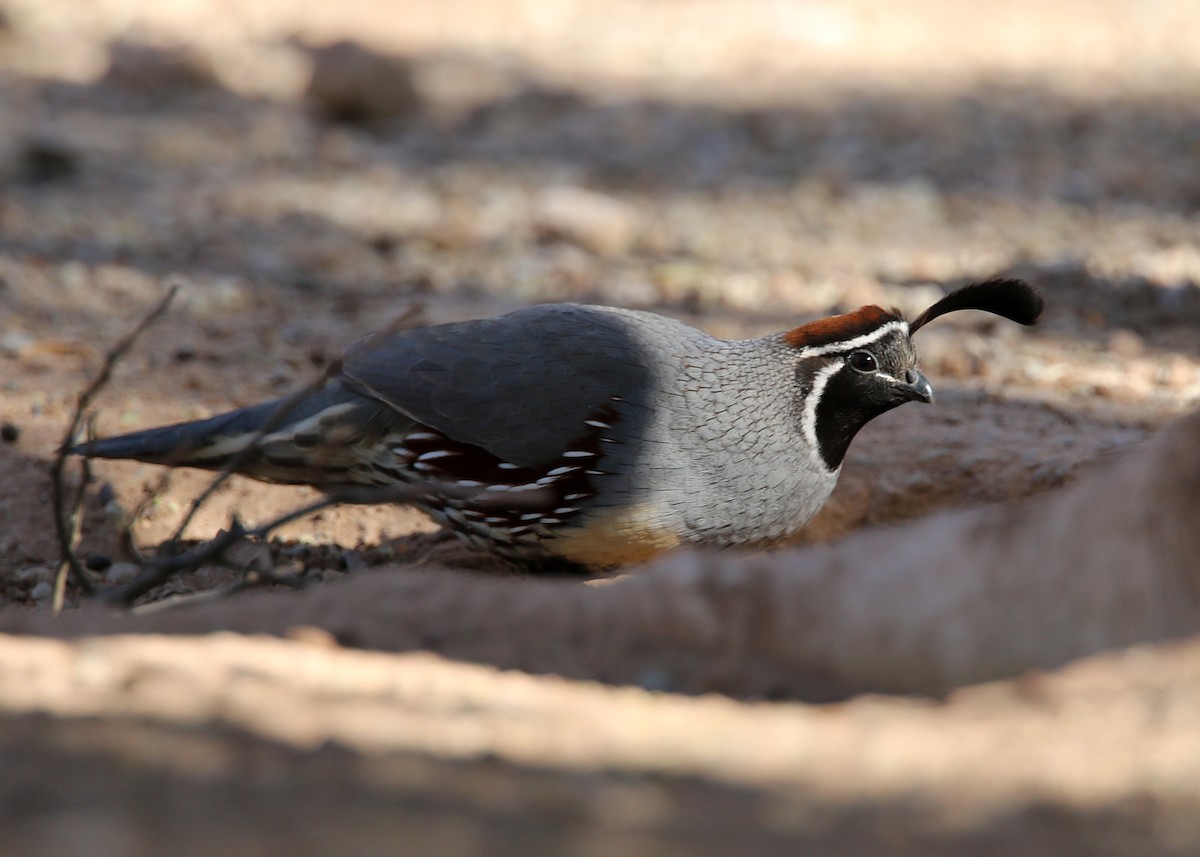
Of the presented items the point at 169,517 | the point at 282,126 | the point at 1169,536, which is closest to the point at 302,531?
the point at 169,517

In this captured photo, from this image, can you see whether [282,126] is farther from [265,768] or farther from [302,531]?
[265,768]

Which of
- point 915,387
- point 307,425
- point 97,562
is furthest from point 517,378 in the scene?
point 97,562

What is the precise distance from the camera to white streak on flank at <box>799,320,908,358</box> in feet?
17.1

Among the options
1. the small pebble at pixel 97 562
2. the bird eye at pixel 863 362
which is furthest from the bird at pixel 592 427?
the small pebble at pixel 97 562

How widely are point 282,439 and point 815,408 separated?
212 centimetres

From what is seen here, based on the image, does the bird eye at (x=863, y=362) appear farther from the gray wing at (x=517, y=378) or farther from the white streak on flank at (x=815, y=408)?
the gray wing at (x=517, y=378)

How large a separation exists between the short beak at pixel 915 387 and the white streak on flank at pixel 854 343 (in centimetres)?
17

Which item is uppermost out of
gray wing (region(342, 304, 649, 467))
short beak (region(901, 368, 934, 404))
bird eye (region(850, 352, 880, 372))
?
bird eye (region(850, 352, 880, 372))

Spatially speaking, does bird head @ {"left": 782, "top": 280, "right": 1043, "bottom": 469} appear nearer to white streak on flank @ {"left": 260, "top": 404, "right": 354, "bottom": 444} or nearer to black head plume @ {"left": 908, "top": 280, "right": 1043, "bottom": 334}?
black head plume @ {"left": 908, "top": 280, "right": 1043, "bottom": 334}

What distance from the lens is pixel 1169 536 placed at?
342 cm

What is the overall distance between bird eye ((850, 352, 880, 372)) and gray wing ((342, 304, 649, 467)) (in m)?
0.86

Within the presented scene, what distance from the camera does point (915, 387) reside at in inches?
207

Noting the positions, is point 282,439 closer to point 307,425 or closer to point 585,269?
point 307,425

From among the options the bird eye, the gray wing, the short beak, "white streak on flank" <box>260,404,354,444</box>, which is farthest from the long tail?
the short beak
